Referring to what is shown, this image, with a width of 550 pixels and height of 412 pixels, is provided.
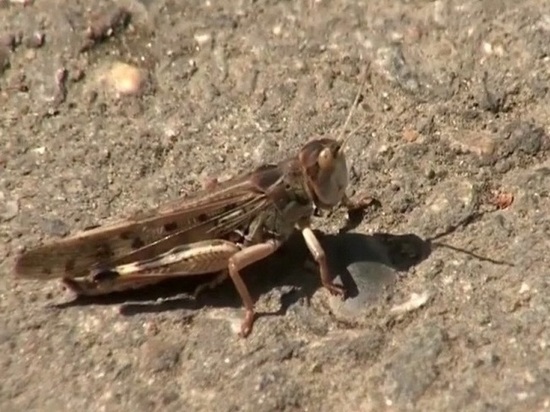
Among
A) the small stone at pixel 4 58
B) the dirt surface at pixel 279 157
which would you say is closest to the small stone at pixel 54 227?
the dirt surface at pixel 279 157

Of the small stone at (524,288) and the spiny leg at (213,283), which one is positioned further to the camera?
the spiny leg at (213,283)

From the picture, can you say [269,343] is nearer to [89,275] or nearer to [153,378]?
[153,378]

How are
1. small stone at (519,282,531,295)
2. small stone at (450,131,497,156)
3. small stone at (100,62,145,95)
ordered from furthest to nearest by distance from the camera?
1. small stone at (100,62,145,95)
2. small stone at (450,131,497,156)
3. small stone at (519,282,531,295)

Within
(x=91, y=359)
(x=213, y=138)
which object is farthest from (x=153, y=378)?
(x=213, y=138)

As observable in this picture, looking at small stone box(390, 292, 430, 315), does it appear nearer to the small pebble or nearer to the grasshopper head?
the grasshopper head

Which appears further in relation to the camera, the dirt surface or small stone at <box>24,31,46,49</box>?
small stone at <box>24,31,46,49</box>

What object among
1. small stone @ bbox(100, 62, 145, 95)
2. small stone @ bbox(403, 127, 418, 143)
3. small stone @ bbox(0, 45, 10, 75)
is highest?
small stone @ bbox(0, 45, 10, 75)

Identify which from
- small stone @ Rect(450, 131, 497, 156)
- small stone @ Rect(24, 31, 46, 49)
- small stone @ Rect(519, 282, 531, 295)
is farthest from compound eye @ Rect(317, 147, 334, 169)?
small stone @ Rect(24, 31, 46, 49)

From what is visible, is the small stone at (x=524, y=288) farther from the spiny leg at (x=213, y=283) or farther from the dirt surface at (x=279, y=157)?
the spiny leg at (x=213, y=283)
